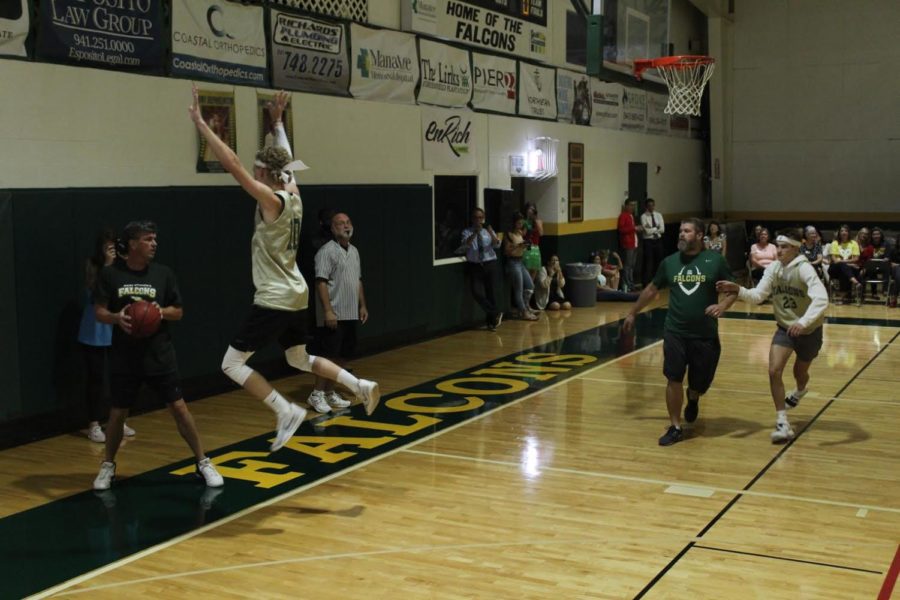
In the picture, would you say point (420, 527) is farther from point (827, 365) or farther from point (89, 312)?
point (827, 365)

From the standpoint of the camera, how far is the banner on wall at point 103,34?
350 inches

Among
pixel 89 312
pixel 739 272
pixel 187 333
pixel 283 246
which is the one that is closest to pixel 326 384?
pixel 187 333

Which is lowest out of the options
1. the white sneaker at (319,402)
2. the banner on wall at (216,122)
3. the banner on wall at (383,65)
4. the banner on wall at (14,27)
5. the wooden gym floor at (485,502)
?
the wooden gym floor at (485,502)

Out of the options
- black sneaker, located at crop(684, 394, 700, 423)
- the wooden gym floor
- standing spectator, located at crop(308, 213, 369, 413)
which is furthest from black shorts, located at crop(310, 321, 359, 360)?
black sneaker, located at crop(684, 394, 700, 423)

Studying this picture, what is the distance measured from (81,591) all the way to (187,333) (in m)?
5.00

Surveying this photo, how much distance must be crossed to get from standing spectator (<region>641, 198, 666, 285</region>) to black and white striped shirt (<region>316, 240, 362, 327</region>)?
1235cm

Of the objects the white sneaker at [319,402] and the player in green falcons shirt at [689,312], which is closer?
the player in green falcons shirt at [689,312]

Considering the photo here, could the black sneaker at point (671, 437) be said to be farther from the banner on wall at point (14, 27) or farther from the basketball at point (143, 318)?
the banner on wall at point (14, 27)

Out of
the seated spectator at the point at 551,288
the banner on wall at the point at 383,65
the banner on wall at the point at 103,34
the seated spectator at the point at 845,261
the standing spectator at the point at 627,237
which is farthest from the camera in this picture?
the standing spectator at the point at 627,237

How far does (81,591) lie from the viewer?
542 cm

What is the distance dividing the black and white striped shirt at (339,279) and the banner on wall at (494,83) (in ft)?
20.6

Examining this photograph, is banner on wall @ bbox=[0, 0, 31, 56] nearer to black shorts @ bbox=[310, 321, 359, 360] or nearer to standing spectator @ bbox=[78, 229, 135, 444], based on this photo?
standing spectator @ bbox=[78, 229, 135, 444]

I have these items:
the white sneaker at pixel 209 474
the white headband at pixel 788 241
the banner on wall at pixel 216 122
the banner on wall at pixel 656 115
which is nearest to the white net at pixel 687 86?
the banner on wall at pixel 656 115

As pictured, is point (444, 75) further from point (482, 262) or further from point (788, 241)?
point (788, 241)
